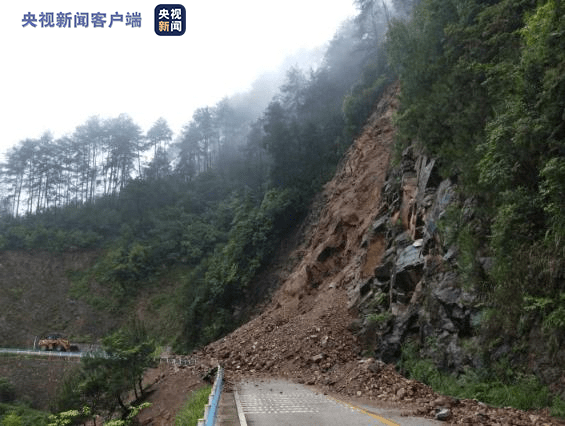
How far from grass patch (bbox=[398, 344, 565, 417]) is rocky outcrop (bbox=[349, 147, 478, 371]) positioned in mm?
371

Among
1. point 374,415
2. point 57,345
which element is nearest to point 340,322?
point 374,415

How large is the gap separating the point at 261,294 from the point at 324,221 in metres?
6.75

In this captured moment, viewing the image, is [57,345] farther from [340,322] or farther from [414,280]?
[414,280]

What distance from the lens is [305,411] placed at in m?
8.12

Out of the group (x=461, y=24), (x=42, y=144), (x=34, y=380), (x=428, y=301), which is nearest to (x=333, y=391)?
(x=428, y=301)

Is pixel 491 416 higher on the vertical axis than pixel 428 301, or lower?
lower

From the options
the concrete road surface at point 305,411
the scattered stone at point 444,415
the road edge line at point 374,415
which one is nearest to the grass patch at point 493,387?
the scattered stone at point 444,415

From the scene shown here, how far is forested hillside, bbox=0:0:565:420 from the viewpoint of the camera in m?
7.93

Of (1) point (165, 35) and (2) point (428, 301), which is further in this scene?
(1) point (165, 35)

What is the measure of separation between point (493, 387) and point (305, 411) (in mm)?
3795

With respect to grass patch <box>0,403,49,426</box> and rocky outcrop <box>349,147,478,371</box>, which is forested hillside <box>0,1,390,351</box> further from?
rocky outcrop <box>349,147,478,371</box>

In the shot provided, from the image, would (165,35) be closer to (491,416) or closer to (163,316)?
(491,416)

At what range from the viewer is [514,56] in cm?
1030

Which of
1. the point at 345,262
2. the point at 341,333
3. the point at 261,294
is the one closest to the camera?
the point at 341,333
